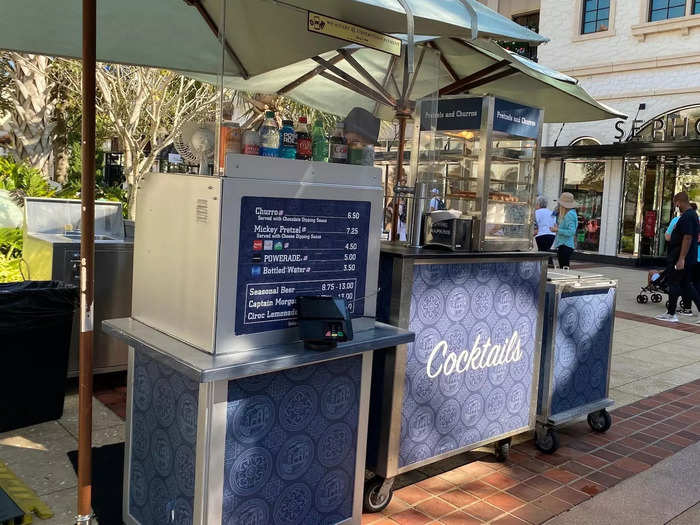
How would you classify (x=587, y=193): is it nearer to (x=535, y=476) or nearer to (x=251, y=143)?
(x=535, y=476)

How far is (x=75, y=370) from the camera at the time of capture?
501cm

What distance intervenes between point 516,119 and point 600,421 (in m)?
2.42

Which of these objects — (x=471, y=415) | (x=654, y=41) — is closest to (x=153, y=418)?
(x=471, y=415)

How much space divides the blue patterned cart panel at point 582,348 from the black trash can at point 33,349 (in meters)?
3.33

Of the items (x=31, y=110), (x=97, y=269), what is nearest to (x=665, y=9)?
(x=31, y=110)

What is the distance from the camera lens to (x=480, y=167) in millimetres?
4176

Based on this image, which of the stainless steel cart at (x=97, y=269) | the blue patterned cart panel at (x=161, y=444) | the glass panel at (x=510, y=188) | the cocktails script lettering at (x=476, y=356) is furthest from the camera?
the stainless steel cart at (x=97, y=269)

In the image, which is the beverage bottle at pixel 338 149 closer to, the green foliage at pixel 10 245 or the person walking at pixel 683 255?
the green foliage at pixel 10 245

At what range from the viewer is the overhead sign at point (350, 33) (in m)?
2.98

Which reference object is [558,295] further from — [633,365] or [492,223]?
[633,365]

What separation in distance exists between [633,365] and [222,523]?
593 cm

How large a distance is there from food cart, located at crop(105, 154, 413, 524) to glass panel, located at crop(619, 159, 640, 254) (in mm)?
17148

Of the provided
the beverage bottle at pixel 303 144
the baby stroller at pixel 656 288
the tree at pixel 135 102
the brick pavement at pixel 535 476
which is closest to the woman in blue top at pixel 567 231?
the baby stroller at pixel 656 288

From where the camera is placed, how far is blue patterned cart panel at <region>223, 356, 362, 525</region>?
264 centimetres
